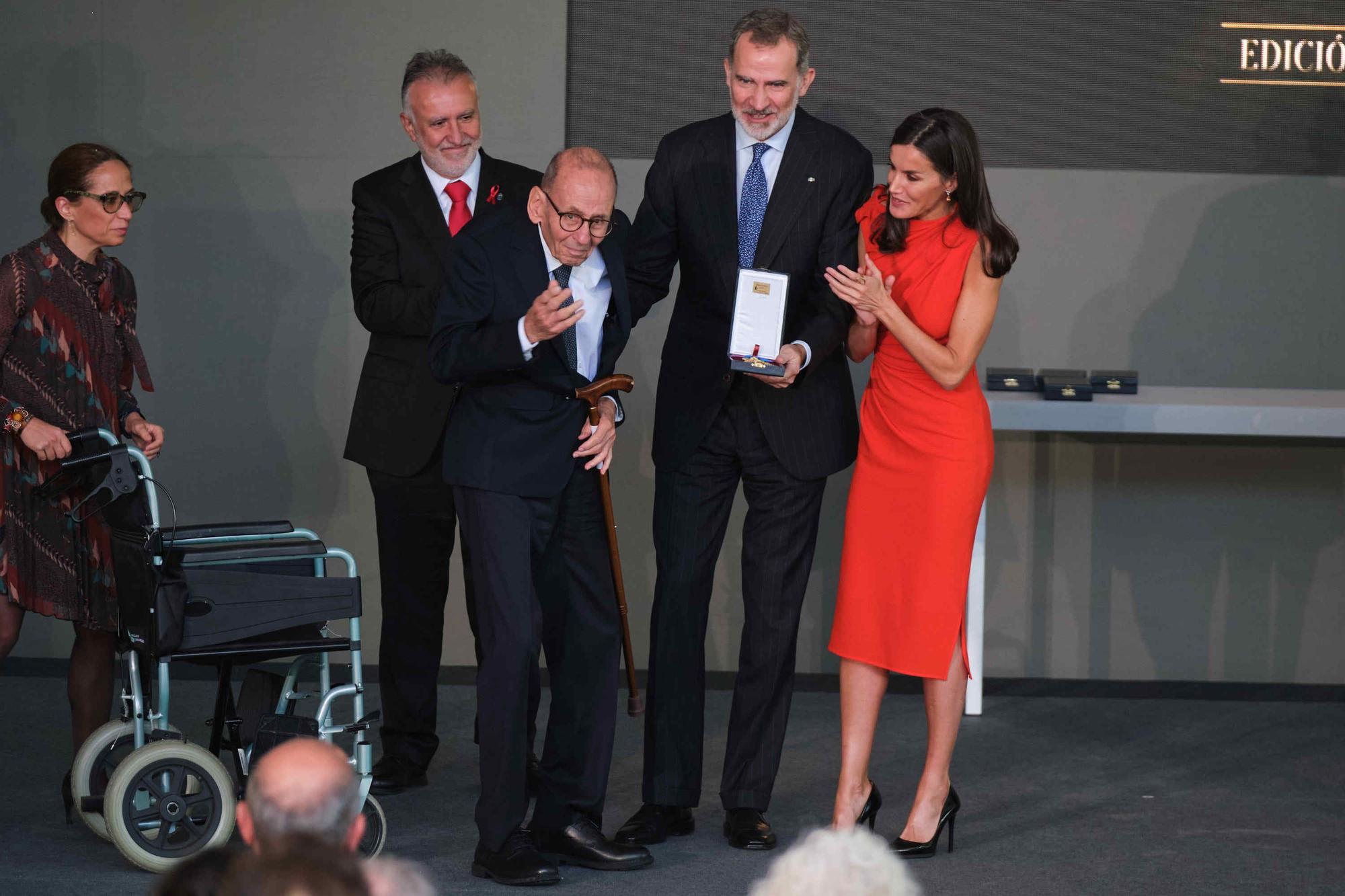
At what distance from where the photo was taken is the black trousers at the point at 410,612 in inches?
160

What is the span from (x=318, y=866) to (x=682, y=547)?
99.0 inches

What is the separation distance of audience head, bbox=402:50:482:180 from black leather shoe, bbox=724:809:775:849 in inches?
69.9

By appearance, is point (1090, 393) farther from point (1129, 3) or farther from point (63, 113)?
point (63, 113)

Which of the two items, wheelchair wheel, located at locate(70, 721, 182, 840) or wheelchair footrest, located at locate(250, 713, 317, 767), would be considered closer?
wheelchair footrest, located at locate(250, 713, 317, 767)

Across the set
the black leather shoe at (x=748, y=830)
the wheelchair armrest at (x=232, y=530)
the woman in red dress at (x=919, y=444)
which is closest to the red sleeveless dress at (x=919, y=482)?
the woman in red dress at (x=919, y=444)

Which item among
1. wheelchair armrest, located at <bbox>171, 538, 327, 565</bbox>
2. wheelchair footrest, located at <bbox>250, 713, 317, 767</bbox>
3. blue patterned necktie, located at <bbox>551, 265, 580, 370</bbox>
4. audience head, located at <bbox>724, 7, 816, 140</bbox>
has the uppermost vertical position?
audience head, located at <bbox>724, 7, 816, 140</bbox>

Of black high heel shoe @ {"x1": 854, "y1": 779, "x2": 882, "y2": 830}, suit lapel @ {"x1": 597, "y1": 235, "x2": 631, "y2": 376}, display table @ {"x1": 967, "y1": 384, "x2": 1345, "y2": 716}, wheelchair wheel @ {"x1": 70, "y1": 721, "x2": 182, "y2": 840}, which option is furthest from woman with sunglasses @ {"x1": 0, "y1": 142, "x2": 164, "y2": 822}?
display table @ {"x1": 967, "y1": 384, "x2": 1345, "y2": 716}

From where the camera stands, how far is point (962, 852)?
3555 mm

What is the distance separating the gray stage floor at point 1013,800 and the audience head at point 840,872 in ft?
6.32

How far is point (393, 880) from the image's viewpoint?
4.21ft

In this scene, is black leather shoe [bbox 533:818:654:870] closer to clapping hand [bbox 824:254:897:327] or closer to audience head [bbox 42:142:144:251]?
clapping hand [bbox 824:254:897:327]

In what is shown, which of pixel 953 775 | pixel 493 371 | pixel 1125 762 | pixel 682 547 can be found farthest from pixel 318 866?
pixel 1125 762

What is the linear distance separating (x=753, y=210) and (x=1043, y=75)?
1966 mm

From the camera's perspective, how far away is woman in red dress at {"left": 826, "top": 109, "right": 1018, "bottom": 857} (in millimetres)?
3369
